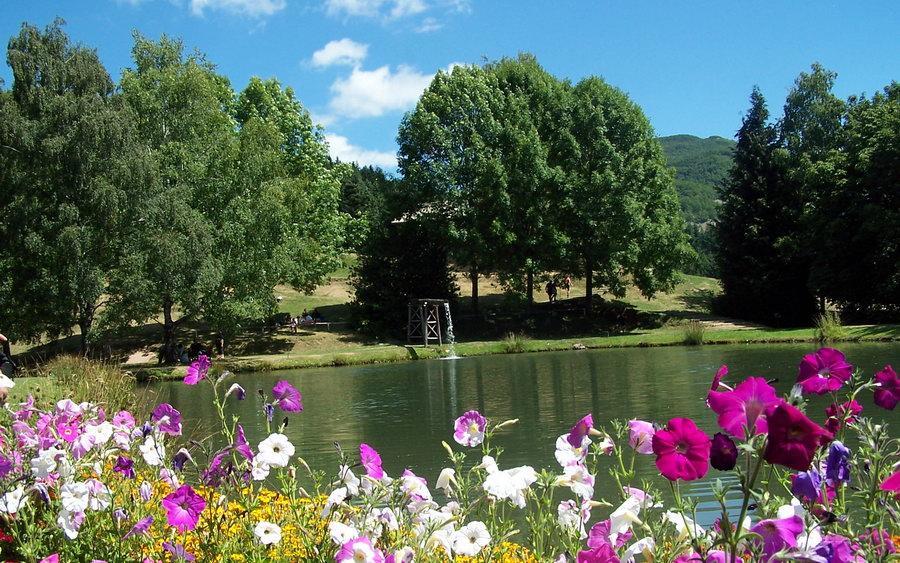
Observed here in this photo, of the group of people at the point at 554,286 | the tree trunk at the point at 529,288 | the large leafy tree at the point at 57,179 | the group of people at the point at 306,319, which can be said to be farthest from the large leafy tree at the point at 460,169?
the large leafy tree at the point at 57,179

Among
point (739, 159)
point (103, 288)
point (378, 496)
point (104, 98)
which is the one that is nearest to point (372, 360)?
point (103, 288)

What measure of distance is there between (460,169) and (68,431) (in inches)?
1391

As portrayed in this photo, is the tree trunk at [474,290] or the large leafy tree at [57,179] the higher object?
the large leafy tree at [57,179]

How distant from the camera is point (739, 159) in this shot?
129 feet

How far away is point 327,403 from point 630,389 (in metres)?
6.54

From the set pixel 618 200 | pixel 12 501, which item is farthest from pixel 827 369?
pixel 618 200

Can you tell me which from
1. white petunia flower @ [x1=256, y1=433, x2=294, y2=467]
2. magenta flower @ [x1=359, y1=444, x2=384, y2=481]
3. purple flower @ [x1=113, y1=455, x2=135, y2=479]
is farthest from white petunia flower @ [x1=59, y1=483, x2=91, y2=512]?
magenta flower @ [x1=359, y1=444, x2=384, y2=481]

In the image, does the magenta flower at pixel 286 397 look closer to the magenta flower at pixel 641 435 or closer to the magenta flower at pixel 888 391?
the magenta flower at pixel 641 435

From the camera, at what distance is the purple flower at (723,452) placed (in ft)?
5.49

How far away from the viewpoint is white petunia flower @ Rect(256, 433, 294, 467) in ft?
9.43

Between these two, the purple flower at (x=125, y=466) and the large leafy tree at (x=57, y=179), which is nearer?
the purple flower at (x=125, y=466)

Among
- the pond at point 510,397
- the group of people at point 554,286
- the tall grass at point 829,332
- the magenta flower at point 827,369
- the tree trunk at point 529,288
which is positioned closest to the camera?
the magenta flower at point 827,369

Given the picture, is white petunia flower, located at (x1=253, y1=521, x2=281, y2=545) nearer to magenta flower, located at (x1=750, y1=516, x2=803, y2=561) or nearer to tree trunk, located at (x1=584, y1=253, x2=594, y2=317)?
magenta flower, located at (x1=750, y1=516, x2=803, y2=561)

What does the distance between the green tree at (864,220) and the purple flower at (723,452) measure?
33.3 meters
